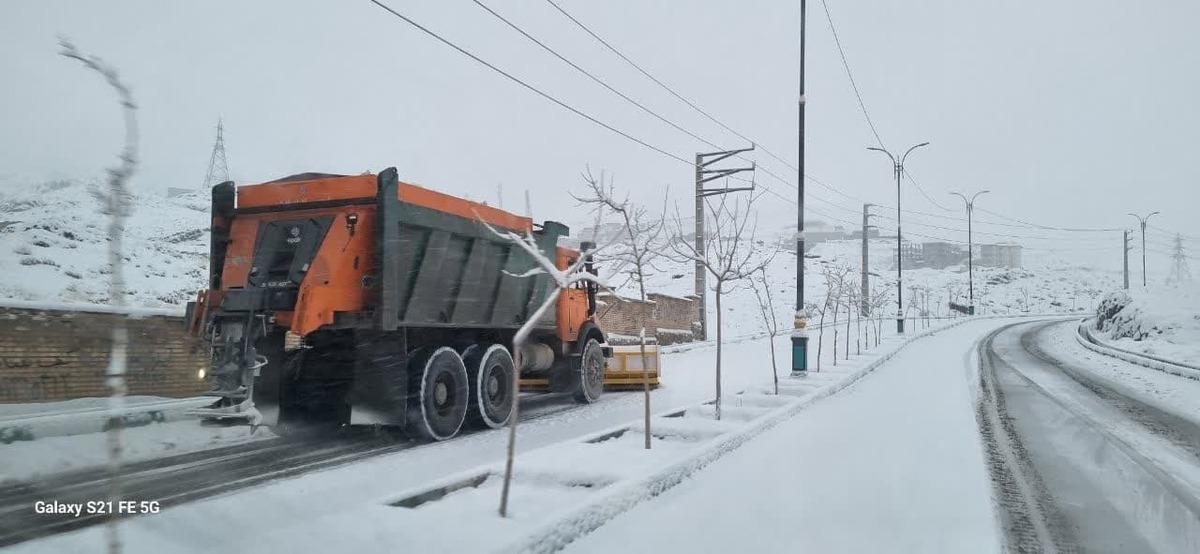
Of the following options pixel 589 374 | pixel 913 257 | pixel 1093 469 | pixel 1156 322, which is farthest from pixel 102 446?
pixel 913 257

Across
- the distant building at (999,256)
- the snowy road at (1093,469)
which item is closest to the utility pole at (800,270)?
the snowy road at (1093,469)

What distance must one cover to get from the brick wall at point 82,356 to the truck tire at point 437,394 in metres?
3.13

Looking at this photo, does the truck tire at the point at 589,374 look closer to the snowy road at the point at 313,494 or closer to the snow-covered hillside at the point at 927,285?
the snowy road at the point at 313,494

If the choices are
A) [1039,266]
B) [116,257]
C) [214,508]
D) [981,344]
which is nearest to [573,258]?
[214,508]

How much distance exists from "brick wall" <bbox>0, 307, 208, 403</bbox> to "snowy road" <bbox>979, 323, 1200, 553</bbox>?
28.2ft

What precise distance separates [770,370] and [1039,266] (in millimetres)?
156798

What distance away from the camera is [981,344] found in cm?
3108

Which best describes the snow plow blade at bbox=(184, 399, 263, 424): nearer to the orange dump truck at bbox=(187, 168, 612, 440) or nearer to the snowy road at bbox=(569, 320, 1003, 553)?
the orange dump truck at bbox=(187, 168, 612, 440)

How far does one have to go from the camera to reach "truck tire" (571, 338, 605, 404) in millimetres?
12281

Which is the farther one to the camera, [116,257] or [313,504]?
[313,504]

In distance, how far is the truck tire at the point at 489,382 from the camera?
9.61 m

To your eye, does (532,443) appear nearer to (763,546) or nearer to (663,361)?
(763,546)

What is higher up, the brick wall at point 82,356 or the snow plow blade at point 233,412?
the brick wall at point 82,356

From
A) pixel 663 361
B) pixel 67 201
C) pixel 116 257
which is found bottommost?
pixel 663 361
